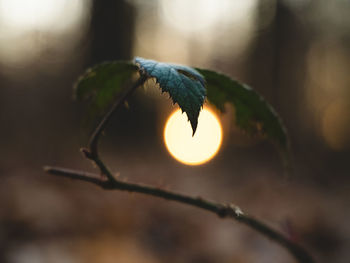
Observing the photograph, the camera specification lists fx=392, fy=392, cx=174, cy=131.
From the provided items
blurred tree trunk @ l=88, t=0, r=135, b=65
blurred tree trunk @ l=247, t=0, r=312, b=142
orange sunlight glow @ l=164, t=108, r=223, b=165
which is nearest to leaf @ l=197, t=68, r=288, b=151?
orange sunlight glow @ l=164, t=108, r=223, b=165

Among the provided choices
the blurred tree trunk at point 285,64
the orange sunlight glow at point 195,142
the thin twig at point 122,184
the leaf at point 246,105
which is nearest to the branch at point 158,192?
the thin twig at point 122,184

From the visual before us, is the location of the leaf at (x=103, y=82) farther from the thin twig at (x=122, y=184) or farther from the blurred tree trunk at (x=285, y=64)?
the blurred tree trunk at (x=285, y=64)

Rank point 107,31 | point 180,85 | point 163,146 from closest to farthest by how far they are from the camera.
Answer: point 180,85
point 107,31
point 163,146

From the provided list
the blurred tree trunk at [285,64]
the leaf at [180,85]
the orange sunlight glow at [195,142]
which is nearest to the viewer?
the leaf at [180,85]

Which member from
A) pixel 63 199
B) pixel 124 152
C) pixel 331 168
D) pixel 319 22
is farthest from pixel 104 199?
pixel 319 22

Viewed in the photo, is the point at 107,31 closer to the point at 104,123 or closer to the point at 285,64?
the point at 285,64

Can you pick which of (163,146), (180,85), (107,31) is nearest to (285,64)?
(163,146)

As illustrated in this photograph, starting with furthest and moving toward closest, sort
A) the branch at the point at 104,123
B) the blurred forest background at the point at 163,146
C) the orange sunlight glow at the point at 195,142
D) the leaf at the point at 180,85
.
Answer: the orange sunlight glow at the point at 195,142 → the blurred forest background at the point at 163,146 → the branch at the point at 104,123 → the leaf at the point at 180,85
